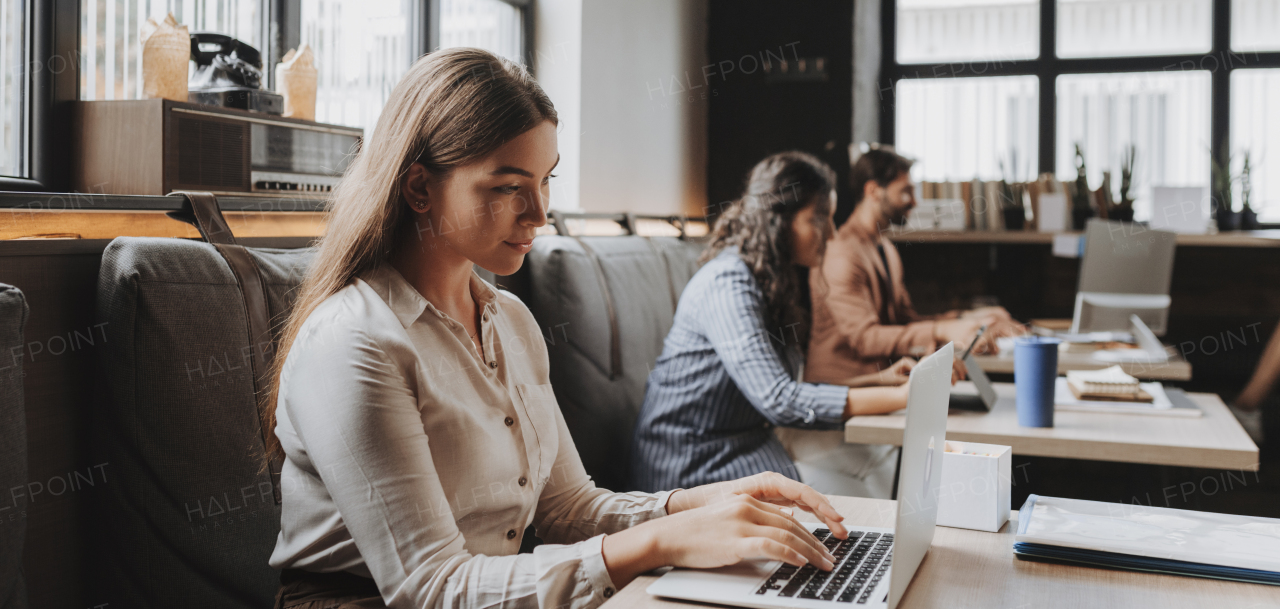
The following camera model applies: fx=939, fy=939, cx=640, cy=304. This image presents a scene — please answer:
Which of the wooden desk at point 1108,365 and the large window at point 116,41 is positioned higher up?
the large window at point 116,41

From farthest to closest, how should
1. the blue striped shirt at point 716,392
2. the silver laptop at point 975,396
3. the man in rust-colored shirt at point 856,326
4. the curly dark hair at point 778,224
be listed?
the man in rust-colored shirt at point 856,326 < the curly dark hair at point 778,224 < the blue striped shirt at point 716,392 < the silver laptop at point 975,396

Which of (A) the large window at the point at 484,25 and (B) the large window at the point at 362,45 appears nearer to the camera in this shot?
(B) the large window at the point at 362,45

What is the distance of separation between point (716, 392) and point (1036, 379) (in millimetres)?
722

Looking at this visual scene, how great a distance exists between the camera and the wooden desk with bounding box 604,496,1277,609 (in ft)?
2.92

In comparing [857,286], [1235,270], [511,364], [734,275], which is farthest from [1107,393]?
[1235,270]

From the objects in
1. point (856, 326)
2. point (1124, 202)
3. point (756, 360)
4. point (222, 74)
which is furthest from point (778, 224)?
point (1124, 202)

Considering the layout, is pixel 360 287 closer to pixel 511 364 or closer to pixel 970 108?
pixel 511 364

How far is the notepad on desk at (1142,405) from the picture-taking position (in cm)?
192

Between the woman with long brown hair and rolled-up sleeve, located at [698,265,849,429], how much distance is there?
0.80 metres

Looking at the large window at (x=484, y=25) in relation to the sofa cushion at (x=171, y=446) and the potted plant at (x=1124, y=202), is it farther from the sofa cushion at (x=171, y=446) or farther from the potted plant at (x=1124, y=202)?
the potted plant at (x=1124, y=202)

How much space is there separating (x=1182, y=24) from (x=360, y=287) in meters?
5.07

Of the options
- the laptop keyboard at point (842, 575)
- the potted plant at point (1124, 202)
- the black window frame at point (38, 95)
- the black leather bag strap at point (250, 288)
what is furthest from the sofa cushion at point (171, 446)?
the potted plant at point (1124, 202)

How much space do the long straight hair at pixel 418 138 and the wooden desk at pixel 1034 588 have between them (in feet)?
1.74

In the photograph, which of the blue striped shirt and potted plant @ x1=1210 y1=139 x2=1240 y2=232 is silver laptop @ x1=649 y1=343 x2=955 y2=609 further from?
potted plant @ x1=1210 y1=139 x2=1240 y2=232
